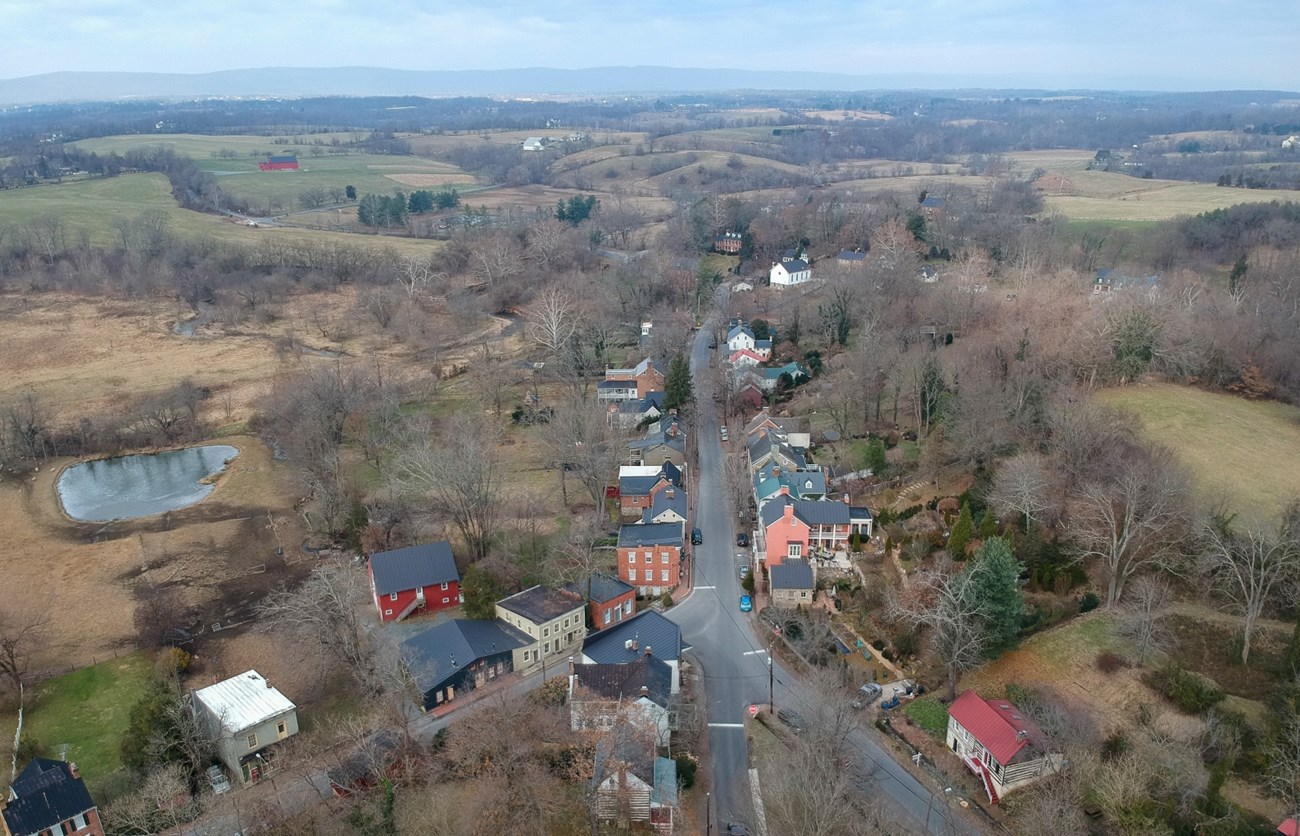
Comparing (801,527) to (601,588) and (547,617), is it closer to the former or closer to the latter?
(601,588)

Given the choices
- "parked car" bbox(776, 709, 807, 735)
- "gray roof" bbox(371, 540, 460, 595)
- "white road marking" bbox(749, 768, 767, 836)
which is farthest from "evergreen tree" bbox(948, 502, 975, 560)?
"gray roof" bbox(371, 540, 460, 595)

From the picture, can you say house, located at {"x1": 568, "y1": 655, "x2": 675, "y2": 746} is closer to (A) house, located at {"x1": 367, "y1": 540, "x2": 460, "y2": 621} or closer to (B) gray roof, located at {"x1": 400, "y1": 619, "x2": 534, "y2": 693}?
(B) gray roof, located at {"x1": 400, "y1": 619, "x2": 534, "y2": 693}

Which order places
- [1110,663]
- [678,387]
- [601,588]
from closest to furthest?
[1110,663] < [601,588] < [678,387]

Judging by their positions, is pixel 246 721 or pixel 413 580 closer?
pixel 246 721

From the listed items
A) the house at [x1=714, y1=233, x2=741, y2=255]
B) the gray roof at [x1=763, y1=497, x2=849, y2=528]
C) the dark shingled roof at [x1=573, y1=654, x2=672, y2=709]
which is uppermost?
the house at [x1=714, y1=233, x2=741, y2=255]

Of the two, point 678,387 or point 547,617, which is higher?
point 678,387

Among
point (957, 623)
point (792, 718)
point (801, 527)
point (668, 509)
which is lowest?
point (792, 718)

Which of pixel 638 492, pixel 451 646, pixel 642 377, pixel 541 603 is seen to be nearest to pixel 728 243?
pixel 642 377
